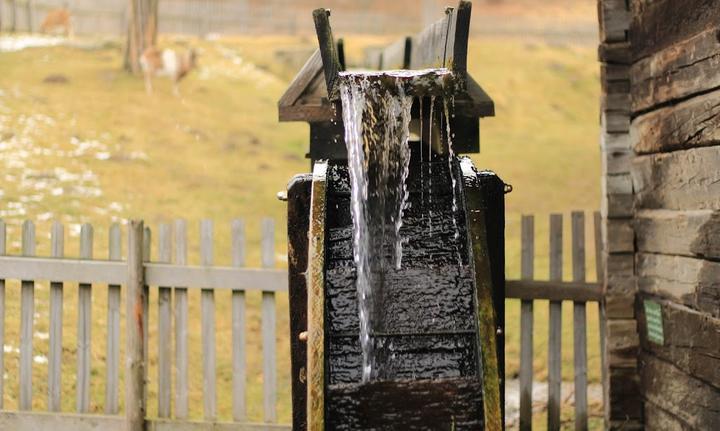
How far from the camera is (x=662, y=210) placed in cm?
508

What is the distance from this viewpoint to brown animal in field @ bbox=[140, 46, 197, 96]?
18219 millimetres

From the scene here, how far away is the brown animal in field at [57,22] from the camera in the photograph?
23.0 metres

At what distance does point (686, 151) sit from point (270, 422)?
10.7 feet

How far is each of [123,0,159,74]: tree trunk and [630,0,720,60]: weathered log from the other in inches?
609

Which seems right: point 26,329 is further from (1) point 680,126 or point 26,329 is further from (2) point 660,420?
(1) point 680,126

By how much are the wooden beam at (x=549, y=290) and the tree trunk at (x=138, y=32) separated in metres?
15.2

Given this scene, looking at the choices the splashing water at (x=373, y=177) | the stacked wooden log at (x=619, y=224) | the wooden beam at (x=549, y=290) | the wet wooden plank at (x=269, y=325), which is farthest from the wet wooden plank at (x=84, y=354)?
the stacked wooden log at (x=619, y=224)

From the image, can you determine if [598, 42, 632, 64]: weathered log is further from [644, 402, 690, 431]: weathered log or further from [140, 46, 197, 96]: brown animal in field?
[140, 46, 197, 96]: brown animal in field

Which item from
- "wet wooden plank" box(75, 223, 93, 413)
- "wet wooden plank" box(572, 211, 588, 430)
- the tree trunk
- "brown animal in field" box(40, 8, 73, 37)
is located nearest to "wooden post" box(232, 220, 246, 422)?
"wet wooden plank" box(75, 223, 93, 413)

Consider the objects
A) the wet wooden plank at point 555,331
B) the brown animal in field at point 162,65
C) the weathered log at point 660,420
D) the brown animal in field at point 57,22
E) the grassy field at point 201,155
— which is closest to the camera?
the weathered log at point 660,420

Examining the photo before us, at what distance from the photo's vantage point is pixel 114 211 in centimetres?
1152

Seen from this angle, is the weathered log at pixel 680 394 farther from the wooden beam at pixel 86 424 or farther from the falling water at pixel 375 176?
the wooden beam at pixel 86 424

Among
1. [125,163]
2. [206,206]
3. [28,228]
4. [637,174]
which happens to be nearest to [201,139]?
[125,163]

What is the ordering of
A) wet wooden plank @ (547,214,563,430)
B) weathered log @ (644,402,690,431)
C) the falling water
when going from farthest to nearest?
wet wooden plank @ (547,214,563,430), weathered log @ (644,402,690,431), the falling water
